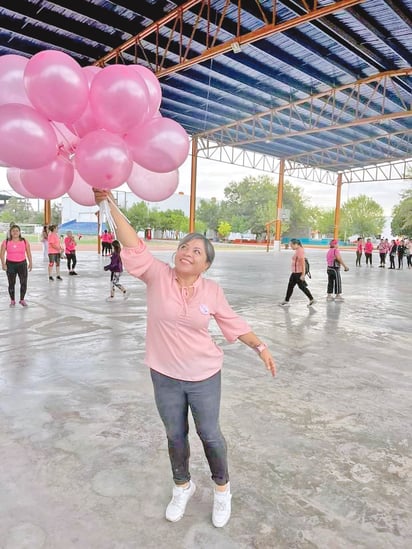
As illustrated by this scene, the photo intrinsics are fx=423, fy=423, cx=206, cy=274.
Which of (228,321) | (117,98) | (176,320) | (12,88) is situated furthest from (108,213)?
(12,88)

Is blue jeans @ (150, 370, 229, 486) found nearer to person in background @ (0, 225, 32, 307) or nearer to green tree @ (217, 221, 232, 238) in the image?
person in background @ (0, 225, 32, 307)

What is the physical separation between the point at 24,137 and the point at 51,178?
1.69 feet

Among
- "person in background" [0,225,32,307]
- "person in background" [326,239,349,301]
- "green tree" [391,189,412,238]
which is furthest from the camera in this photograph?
"green tree" [391,189,412,238]

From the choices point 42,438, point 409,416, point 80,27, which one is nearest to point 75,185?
point 42,438

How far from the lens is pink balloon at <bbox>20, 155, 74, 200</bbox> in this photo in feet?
9.76

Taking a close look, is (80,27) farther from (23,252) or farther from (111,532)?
(111,532)

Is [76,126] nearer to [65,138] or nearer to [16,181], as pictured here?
[65,138]

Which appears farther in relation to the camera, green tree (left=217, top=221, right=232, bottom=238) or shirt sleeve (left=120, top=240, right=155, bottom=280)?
green tree (left=217, top=221, right=232, bottom=238)

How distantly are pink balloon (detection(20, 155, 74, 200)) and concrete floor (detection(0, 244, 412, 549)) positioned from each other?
1.72 m

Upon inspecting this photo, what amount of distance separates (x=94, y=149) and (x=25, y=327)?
166 inches

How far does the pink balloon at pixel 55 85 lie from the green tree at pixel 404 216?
42.0 m

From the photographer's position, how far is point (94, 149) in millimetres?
2664

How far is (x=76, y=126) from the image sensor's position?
9.52ft

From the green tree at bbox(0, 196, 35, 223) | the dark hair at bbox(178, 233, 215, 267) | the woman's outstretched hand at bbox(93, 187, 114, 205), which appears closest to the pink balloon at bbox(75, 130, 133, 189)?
the woman's outstretched hand at bbox(93, 187, 114, 205)
